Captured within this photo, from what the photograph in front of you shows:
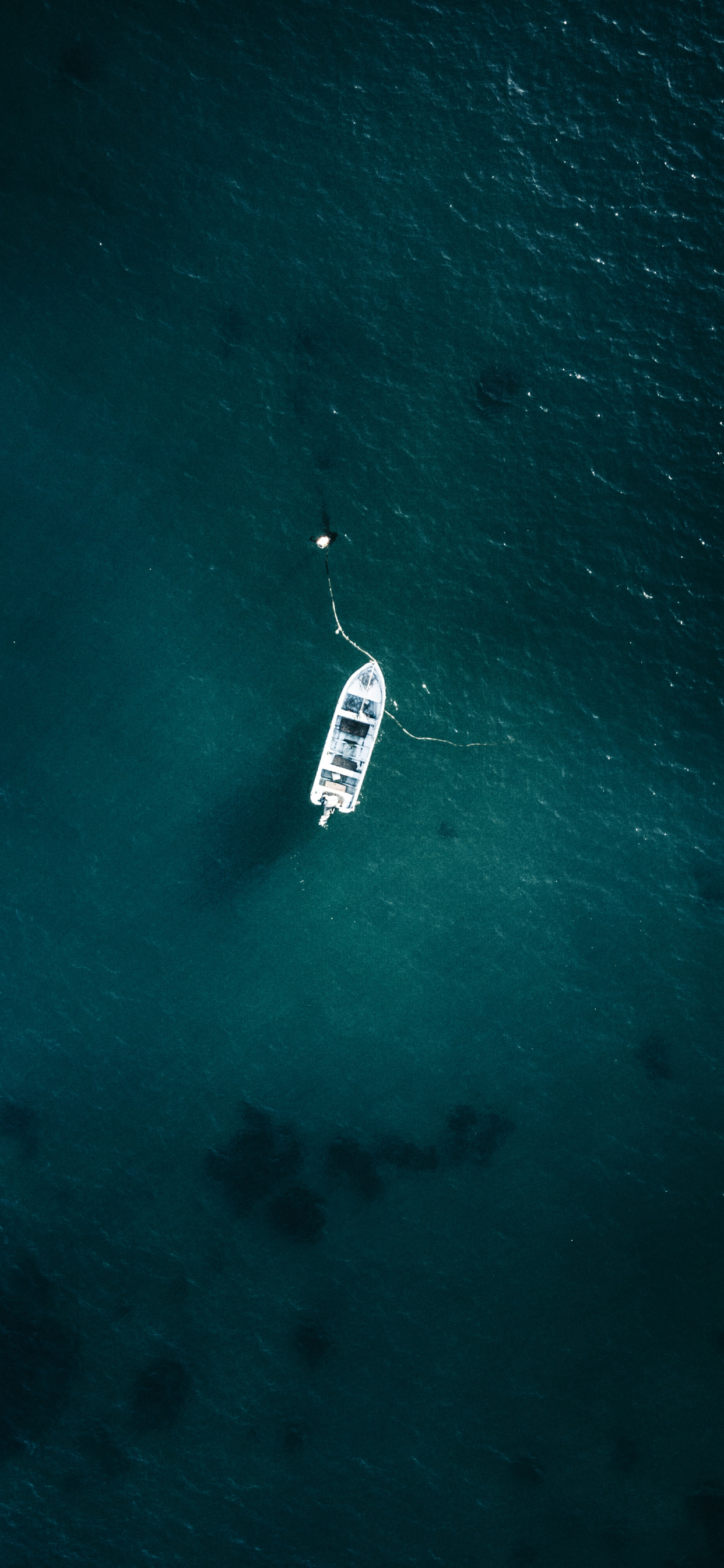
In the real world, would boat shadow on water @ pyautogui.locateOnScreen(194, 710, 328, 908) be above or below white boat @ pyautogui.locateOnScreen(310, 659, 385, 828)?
below

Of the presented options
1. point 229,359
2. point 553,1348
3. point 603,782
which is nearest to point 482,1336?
point 553,1348

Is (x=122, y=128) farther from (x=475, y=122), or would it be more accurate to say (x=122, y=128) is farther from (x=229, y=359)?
(x=475, y=122)

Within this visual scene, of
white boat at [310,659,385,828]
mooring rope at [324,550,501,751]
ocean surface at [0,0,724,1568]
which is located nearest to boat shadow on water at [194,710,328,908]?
ocean surface at [0,0,724,1568]

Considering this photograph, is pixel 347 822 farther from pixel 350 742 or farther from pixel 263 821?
pixel 263 821

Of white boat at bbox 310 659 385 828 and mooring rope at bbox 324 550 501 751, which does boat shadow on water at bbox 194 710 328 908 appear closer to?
white boat at bbox 310 659 385 828

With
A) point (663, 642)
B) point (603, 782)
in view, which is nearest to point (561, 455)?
point (663, 642)

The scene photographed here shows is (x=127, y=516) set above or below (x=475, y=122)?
below

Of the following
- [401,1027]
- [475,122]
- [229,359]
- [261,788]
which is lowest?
[401,1027]
